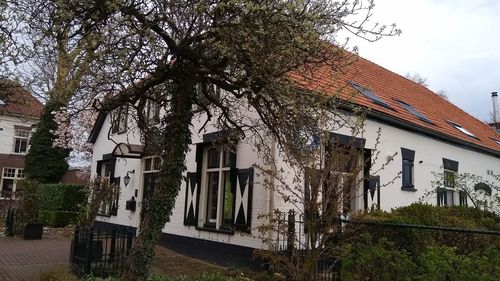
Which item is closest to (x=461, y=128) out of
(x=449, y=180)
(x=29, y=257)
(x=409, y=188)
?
(x=449, y=180)

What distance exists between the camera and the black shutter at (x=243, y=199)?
9992 mm

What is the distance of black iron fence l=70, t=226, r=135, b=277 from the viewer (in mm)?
8547

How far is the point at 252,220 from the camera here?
390 inches

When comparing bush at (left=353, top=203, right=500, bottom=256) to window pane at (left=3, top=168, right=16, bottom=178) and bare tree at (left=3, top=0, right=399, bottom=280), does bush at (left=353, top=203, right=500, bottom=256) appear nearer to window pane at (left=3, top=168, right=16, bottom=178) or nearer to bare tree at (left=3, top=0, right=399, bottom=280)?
bare tree at (left=3, top=0, right=399, bottom=280)

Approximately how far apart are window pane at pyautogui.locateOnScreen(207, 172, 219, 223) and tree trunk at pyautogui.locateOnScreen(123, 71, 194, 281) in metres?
4.95

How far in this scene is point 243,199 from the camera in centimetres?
1023

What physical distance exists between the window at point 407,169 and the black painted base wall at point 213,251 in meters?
5.39

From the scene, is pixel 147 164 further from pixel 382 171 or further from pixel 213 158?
pixel 382 171

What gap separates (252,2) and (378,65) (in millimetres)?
15521

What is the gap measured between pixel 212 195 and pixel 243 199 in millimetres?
1723

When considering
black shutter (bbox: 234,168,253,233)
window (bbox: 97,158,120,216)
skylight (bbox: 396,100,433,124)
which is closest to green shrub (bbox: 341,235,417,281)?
black shutter (bbox: 234,168,253,233)

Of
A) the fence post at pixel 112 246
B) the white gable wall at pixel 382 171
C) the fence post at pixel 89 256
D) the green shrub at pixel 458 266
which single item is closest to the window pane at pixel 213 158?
the white gable wall at pixel 382 171

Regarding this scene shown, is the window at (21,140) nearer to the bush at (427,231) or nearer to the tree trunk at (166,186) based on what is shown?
the tree trunk at (166,186)

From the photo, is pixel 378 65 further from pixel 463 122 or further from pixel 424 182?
pixel 424 182
